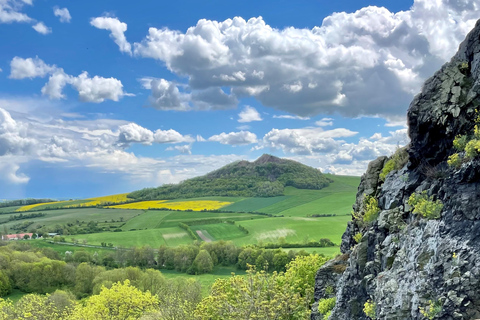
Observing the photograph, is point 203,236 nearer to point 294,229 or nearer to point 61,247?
point 294,229

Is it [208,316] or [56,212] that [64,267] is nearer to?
[208,316]

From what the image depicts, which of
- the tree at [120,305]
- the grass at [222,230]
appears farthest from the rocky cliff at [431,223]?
the grass at [222,230]

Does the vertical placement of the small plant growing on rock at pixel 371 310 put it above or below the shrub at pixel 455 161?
below

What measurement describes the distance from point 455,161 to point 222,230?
126 metres

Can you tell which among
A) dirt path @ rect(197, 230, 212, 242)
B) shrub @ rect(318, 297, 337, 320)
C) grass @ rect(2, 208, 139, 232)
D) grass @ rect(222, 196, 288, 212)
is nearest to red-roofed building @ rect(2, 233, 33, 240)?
grass @ rect(2, 208, 139, 232)

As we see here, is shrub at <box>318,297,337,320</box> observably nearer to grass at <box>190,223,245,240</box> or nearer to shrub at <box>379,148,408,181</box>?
shrub at <box>379,148,408,181</box>

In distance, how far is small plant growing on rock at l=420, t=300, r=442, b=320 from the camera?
580 inches

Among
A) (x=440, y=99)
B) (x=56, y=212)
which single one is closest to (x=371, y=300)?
(x=440, y=99)

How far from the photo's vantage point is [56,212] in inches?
7244

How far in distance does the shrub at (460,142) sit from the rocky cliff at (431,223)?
63 mm

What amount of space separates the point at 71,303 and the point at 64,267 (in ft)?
108

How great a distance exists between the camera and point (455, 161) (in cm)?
1686

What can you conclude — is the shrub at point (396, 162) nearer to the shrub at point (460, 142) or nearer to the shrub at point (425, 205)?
the shrub at point (425, 205)

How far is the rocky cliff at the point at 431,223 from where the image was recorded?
1470 centimetres
